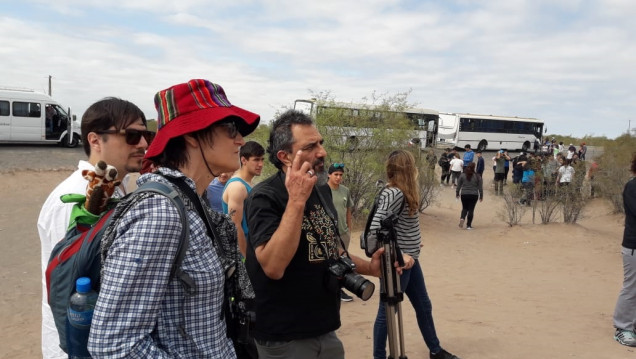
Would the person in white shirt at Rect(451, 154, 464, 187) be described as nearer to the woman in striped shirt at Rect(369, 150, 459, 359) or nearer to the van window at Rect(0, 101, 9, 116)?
the woman in striped shirt at Rect(369, 150, 459, 359)

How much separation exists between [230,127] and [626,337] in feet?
16.0

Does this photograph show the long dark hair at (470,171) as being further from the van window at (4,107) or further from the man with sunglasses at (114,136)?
the van window at (4,107)

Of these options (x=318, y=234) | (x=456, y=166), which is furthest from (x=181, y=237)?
(x=456, y=166)

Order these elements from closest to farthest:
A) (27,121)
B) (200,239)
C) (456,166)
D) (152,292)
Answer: (152,292) < (200,239) < (456,166) < (27,121)

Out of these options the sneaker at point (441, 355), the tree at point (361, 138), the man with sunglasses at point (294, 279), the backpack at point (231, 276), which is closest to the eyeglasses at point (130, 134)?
the man with sunglasses at point (294, 279)

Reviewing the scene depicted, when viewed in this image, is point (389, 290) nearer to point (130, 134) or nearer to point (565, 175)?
point (130, 134)

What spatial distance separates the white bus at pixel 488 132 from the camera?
1353 inches

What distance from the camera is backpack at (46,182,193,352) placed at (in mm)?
1302

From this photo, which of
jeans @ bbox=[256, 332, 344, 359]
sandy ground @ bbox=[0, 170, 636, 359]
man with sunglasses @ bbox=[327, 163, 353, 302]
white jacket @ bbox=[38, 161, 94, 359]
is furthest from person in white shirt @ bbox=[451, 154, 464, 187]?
white jacket @ bbox=[38, 161, 94, 359]

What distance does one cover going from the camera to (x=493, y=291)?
7.20m

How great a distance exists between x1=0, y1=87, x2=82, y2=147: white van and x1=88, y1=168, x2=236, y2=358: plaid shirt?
23.8 metres

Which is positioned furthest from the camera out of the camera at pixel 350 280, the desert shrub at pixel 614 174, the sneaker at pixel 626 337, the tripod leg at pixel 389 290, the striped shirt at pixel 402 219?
the desert shrub at pixel 614 174

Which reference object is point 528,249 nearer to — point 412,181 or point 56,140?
point 412,181

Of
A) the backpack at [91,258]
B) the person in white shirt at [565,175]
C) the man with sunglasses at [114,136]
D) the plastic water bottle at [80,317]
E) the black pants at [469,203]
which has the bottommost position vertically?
the black pants at [469,203]
